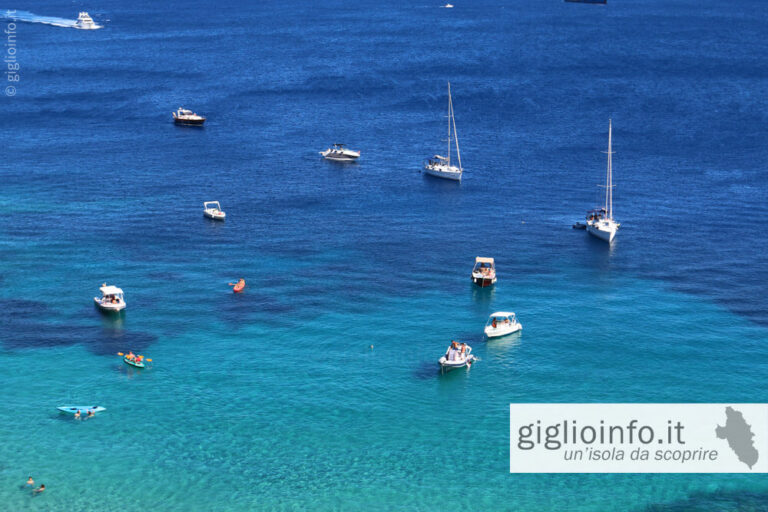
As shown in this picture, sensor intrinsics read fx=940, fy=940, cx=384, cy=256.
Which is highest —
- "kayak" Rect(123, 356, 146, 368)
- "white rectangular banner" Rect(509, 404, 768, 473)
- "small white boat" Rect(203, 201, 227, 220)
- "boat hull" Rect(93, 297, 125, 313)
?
"small white boat" Rect(203, 201, 227, 220)

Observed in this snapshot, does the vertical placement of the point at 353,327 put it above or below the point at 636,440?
above

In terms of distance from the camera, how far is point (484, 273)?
133750 millimetres

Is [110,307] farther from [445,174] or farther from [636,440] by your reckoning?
[445,174]

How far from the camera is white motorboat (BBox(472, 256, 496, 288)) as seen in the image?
132500mm

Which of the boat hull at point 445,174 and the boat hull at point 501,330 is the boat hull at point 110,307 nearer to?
the boat hull at point 501,330

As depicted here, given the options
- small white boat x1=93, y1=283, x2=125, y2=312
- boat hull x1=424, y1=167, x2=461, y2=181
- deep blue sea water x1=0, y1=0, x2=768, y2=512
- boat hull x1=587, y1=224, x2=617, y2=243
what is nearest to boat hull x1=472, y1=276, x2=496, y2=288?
deep blue sea water x1=0, y1=0, x2=768, y2=512

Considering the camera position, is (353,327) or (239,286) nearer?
(353,327)

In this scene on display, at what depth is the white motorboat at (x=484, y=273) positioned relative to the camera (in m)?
132

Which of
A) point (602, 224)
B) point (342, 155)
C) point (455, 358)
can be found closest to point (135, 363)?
point (455, 358)

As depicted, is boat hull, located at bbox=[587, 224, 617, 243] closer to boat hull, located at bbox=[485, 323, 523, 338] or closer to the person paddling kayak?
boat hull, located at bbox=[485, 323, 523, 338]

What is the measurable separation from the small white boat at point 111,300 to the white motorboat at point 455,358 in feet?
143

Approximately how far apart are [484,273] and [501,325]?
16.6 m

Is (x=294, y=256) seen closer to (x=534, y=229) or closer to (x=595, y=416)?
(x=534, y=229)

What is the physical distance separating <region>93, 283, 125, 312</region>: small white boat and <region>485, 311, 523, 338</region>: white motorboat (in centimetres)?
4804
